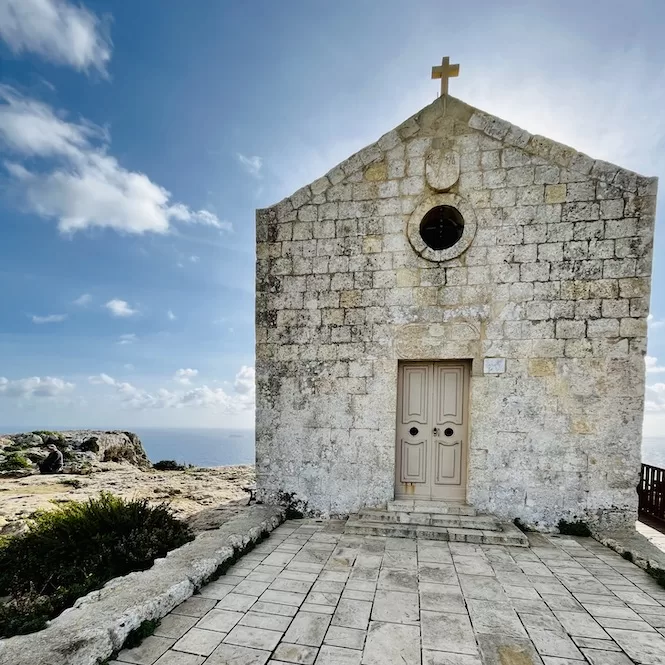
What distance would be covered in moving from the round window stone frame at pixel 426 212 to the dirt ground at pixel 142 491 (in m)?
4.91

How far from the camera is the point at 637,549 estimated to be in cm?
416

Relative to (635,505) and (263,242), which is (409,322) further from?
(635,505)

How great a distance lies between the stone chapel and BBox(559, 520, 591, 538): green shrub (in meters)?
0.10

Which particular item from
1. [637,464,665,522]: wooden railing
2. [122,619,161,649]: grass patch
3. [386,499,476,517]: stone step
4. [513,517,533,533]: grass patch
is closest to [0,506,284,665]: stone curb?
[122,619,161,649]: grass patch

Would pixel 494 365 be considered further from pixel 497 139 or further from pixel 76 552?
pixel 76 552

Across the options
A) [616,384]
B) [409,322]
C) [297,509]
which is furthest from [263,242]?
[616,384]

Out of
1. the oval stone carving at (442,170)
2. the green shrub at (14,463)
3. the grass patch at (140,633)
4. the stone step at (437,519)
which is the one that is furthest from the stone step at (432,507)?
the green shrub at (14,463)

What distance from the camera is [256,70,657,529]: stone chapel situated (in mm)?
4816

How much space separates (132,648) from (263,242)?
16.2 feet

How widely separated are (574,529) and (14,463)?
1217 centimetres

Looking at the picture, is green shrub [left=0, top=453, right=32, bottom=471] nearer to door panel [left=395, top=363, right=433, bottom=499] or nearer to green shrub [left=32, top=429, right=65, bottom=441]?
green shrub [left=32, top=429, right=65, bottom=441]

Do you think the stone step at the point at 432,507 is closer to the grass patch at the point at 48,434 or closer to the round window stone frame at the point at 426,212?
the round window stone frame at the point at 426,212

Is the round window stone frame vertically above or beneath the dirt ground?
above

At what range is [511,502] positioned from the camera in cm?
496
